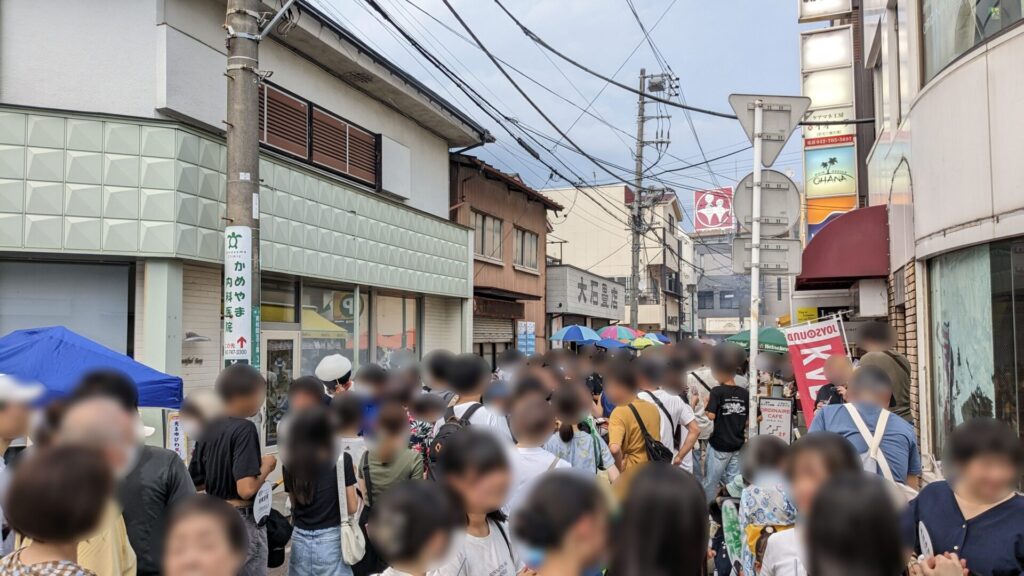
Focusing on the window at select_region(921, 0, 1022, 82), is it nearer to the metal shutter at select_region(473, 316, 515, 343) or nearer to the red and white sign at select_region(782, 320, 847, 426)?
the red and white sign at select_region(782, 320, 847, 426)

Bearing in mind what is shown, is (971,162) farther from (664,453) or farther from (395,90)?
(395,90)

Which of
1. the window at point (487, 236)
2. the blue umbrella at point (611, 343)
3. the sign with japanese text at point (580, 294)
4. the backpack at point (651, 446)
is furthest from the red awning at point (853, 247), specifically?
the sign with japanese text at point (580, 294)

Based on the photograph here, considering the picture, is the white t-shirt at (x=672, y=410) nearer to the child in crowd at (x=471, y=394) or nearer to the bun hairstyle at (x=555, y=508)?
the child in crowd at (x=471, y=394)

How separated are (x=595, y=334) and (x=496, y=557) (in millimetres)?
16382

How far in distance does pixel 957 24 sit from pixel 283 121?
883 centimetres

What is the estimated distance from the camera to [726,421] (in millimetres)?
7336

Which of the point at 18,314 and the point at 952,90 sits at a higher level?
the point at 952,90

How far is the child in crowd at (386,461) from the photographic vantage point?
4242mm

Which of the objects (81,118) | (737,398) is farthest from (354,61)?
(737,398)

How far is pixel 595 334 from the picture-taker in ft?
63.2

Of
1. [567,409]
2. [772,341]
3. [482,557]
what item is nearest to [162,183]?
[567,409]

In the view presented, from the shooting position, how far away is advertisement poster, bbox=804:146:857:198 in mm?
16391

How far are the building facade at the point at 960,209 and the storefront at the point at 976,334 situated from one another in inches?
0.4

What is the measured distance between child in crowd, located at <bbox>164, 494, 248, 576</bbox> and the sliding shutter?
915 cm
